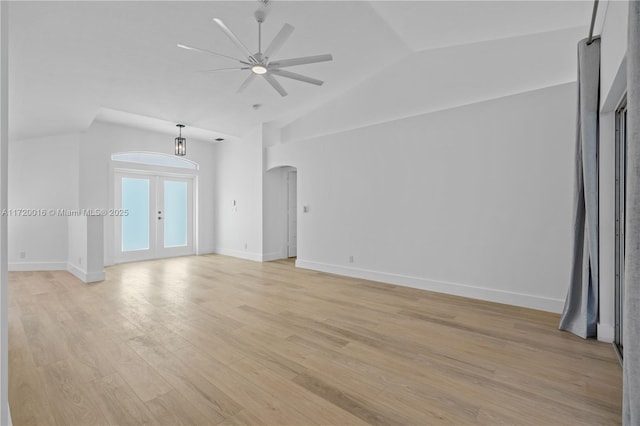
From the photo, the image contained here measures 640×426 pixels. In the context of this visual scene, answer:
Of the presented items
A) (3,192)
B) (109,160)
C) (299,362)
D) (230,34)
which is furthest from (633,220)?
Answer: (109,160)

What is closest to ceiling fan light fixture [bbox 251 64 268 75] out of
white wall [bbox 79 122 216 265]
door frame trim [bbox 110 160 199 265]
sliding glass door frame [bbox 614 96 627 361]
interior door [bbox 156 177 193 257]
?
sliding glass door frame [bbox 614 96 627 361]

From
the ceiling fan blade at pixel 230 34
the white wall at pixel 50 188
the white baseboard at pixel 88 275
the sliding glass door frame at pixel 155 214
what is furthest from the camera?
the sliding glass door frame at pixel 155 214

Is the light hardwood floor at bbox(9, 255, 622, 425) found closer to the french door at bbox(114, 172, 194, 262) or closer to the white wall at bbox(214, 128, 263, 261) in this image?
the french door at bbox(114, 172, 194, 262)

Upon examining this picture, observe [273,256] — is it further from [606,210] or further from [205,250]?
[606,210]

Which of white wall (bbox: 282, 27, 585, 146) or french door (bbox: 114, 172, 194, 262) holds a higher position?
white wall (bbox: 282, 27, 585, 146)

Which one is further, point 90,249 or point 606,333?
point 90,249

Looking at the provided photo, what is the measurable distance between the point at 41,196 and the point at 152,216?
80.4 inches

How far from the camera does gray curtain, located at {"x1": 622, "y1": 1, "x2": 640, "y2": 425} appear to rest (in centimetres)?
122

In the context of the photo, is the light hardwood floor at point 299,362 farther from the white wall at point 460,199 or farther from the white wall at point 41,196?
the white wall at point 41,196

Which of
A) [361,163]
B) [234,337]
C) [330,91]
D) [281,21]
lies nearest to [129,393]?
[234,337]

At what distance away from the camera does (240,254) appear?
7656 millimetres

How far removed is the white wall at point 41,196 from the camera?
19.9 feet

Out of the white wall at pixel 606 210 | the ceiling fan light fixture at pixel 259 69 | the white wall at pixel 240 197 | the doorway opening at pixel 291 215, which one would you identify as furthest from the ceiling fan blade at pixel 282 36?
the doorway opening at pixel 291 215

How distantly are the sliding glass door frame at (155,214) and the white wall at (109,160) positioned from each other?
0.14m
